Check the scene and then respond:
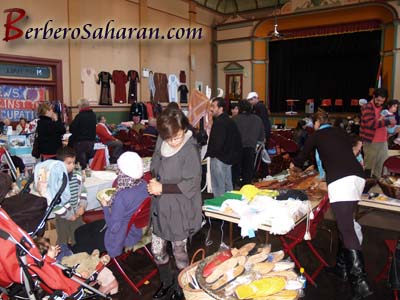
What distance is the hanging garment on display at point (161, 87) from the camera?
36.7ft

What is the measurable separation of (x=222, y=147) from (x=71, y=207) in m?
1.68

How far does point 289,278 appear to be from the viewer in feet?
6.40

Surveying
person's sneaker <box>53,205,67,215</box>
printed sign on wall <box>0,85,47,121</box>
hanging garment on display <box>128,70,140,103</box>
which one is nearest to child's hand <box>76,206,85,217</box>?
person's sneaker <box>53,205,67,215</box>

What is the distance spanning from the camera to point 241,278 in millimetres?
1941

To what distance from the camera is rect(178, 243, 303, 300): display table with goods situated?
5.94ft

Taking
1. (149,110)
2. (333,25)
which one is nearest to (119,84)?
(149,110)

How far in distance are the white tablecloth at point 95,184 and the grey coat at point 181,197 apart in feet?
4.45

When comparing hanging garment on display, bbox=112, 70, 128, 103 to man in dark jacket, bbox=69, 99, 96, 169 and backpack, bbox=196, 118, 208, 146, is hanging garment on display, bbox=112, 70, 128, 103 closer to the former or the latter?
man in dark jacket, bbox=69, 99, 96, 169

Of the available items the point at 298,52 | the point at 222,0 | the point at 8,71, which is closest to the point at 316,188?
the point at 8,71

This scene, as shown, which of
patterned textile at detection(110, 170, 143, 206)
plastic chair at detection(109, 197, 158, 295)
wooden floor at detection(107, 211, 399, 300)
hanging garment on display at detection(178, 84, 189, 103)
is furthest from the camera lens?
hanging garment on display at detection(178, 84, 189, 103)

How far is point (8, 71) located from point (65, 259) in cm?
679

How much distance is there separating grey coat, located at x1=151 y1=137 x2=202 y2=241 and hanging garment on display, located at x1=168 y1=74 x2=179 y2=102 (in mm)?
9460

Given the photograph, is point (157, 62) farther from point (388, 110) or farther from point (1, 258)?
point (1, 258)

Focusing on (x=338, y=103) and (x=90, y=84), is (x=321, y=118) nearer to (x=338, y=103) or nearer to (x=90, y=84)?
(x=90, y=84)
